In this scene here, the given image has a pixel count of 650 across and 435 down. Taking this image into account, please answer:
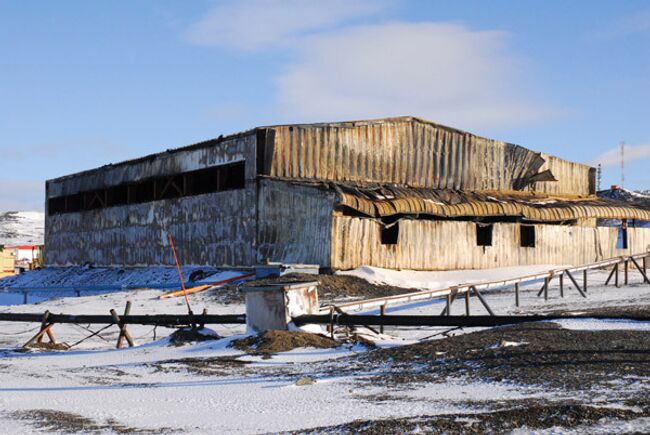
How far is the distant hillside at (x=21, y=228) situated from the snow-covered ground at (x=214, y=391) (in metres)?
63.0

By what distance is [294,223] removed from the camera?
2784cm

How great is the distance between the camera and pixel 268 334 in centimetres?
1323

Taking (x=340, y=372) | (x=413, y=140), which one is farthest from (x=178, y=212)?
(x=340, y=372)

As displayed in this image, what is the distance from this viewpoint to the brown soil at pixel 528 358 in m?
9.02

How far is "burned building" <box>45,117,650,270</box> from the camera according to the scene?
28.0 meters

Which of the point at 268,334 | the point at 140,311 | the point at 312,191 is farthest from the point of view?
the point at 312,191

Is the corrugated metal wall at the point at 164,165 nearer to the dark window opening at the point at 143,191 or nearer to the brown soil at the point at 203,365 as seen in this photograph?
the dark window opening at the point at 143,191

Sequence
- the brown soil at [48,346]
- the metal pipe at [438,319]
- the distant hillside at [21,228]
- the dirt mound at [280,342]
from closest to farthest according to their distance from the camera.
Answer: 1. the metal pipe at [438,319]
2. the dirt mound at [280,342]
3. the brown soil at [48,346]
4. the distant hillside at [21,228]

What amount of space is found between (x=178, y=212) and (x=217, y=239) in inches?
127

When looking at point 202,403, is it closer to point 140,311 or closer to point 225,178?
point 140,311

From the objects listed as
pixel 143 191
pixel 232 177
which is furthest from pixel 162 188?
pixel 232 177

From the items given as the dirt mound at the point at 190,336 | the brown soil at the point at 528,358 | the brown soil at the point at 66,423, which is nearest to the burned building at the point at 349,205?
the dirt mound at the point at 190,336

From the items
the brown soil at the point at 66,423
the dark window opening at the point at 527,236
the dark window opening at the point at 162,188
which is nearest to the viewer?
the brown soil at the point at 66,423

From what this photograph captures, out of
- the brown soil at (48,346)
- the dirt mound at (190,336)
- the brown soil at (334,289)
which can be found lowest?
the brown soil at (48,346)
